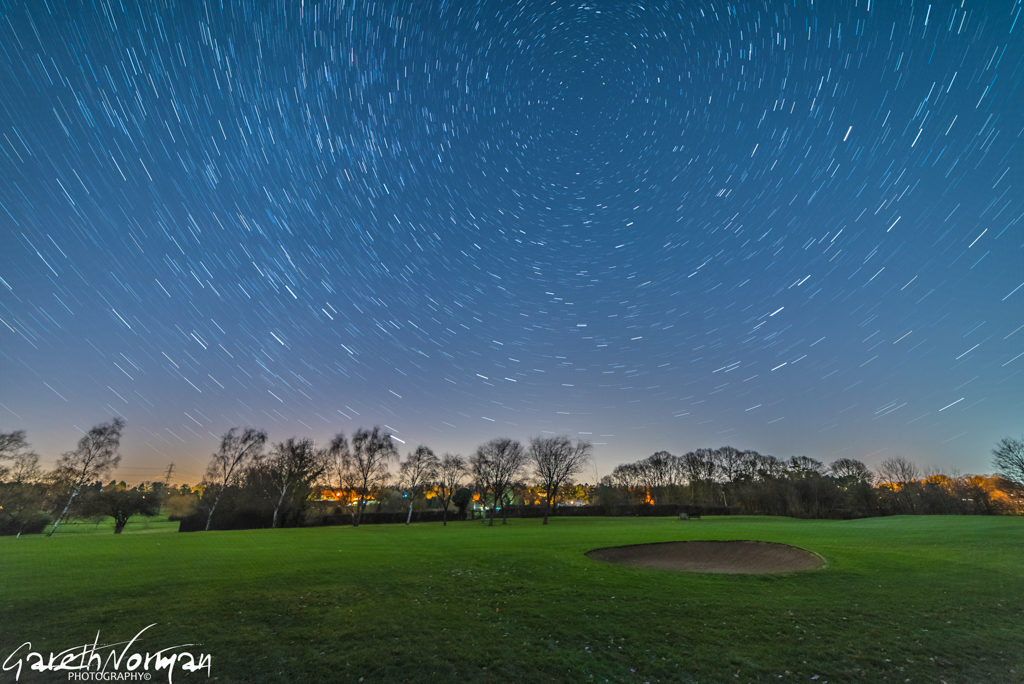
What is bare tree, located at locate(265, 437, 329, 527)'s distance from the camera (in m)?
69.1

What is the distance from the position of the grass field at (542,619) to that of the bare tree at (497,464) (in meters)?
63.4

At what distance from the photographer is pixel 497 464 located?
82875mm

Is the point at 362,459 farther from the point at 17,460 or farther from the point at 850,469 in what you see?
the point at 850,469

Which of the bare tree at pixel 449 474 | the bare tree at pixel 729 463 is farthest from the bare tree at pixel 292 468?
the bare tree at pixel 729 463

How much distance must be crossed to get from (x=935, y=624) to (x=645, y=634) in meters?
8.04

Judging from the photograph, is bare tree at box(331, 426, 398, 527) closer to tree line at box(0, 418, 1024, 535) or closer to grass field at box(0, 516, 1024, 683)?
tree line at box(0, 418, 1024, 535)

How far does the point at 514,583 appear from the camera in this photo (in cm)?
1680

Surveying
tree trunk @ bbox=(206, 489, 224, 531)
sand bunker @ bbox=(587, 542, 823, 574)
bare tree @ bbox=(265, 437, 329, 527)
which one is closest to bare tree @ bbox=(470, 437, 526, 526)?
bare tree @ bbox=(265, 437, 329, 527)

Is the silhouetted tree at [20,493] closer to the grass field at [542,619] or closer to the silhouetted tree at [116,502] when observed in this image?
the silhouetted tree at [116,502]

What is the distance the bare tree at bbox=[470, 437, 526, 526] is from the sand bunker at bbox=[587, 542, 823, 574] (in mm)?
53871

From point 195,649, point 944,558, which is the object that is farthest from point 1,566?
point 944,558

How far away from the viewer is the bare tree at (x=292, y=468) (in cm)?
6912

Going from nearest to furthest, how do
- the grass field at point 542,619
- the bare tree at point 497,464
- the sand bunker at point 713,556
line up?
the grass field at point 542,619 → the sand bunker at point 713,556 → the bare tree at point 497,464

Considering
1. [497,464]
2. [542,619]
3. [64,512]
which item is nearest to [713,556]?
[542,619]
